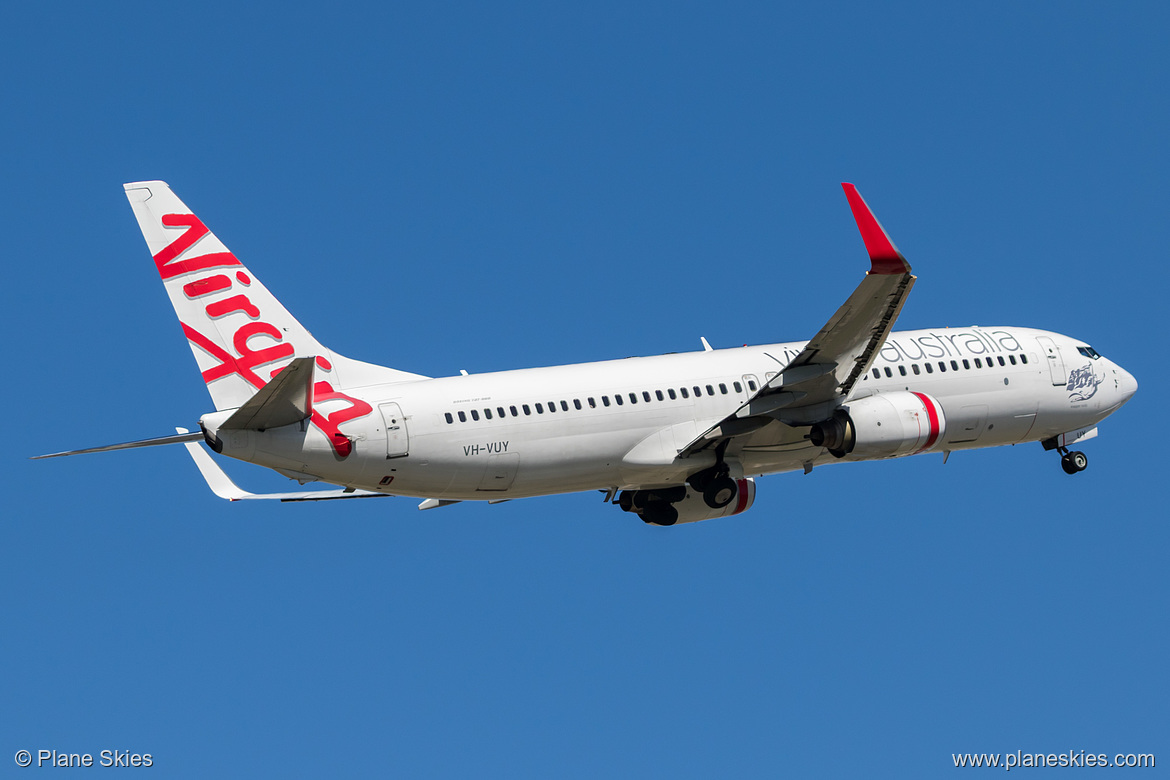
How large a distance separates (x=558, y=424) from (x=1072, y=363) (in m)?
16.2

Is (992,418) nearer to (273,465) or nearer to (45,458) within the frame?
(273,465)

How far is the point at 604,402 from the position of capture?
35344 millimetres

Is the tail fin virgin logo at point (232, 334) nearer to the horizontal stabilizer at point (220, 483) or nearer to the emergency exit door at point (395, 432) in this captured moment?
the emergency exit door at point (395, 432)

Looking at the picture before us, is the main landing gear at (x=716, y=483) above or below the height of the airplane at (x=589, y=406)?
below

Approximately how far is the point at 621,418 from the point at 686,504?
15.2 ft

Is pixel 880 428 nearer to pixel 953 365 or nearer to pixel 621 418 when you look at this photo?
pixel 953 365

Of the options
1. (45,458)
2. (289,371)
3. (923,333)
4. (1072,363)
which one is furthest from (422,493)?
(1072,363)

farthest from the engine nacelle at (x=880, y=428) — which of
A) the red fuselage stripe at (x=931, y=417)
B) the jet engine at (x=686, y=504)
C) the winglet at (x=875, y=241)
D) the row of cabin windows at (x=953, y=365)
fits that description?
the winglet at (x=875, y=241)

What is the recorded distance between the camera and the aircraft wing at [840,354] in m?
31.1

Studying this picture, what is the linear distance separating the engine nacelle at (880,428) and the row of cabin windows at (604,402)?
254cm

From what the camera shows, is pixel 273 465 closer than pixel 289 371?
No

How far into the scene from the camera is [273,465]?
32.1 meters

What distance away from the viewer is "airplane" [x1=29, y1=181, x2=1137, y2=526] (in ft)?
106

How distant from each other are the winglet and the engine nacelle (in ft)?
17.6
